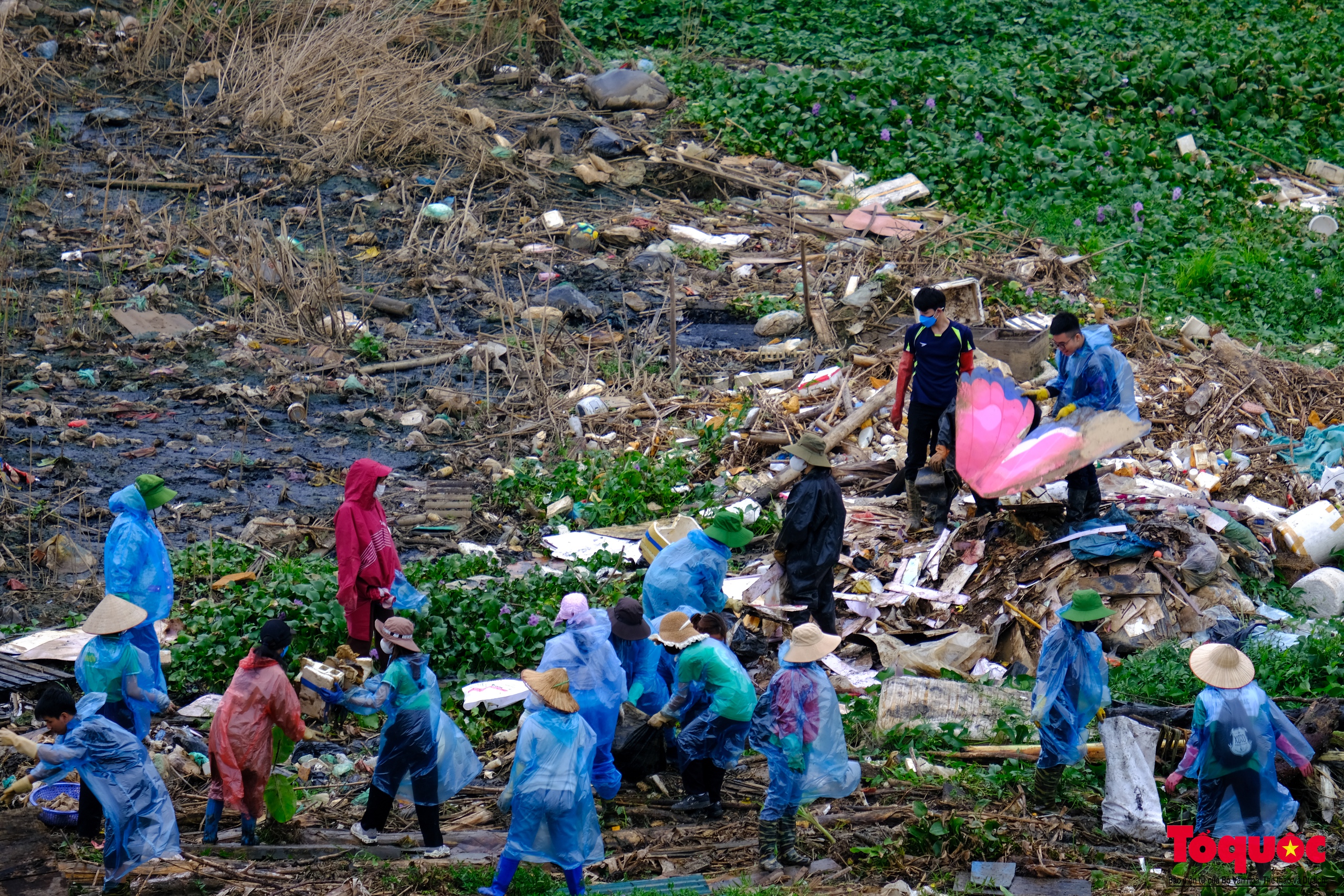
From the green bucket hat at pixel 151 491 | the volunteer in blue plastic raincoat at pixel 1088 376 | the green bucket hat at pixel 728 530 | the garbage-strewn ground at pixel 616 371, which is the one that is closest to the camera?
the garbage-strewn ground at pixel 616 371

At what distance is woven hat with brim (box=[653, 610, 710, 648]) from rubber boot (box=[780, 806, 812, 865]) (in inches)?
34.9

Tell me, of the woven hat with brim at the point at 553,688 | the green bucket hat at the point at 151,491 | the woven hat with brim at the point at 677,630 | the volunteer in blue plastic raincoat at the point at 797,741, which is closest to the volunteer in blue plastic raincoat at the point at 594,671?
the woven hat with brim at the point at 677,630

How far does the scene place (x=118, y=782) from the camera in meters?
4.70

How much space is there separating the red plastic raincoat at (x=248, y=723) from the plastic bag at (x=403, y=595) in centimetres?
169

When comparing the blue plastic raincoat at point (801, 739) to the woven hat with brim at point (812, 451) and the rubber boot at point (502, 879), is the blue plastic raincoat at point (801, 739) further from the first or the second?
the woven hat with brim at point (812, 451)

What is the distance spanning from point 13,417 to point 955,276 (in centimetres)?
863

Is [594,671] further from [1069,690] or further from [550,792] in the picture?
[1069,690]

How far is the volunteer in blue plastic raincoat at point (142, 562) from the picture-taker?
19.1ft

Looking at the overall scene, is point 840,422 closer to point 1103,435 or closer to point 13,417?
point 1103,435

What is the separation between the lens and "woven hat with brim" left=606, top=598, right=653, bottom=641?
5664 millimetres

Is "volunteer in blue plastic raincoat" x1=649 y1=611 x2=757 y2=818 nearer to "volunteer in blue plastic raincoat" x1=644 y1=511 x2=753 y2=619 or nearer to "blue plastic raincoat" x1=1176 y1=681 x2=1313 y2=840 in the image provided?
"volunteer in blue plastic raincoat" x1=644 y1=511 x2=753 y2=619

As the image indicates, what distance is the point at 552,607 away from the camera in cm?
727

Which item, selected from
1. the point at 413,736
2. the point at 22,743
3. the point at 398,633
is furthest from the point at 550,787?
the point at 22,743

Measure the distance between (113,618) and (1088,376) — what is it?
5.76 meters
